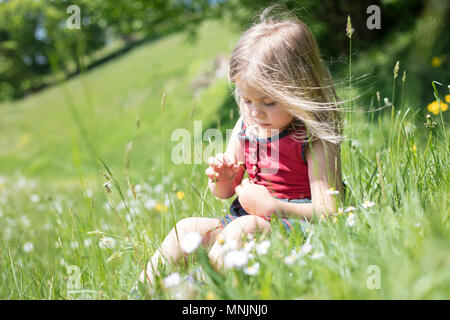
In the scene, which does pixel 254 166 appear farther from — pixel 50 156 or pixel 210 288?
pixel 50 156

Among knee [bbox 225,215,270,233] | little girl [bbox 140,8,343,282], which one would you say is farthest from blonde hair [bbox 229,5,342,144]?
knee [bbox 225,215,270,233]

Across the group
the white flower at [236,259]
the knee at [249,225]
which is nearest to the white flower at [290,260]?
the white flower at [236,259]

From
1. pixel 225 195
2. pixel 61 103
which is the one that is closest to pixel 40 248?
pixel 225 195

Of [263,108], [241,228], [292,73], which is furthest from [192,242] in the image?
[292,73]

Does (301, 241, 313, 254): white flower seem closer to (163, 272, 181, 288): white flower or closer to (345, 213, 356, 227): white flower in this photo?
(345, 213, 356, 227): white flower

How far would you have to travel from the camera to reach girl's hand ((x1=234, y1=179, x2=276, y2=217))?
A: 182cm

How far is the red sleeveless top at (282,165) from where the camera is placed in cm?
199

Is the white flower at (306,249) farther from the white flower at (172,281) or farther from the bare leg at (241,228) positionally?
the white flower at (172,281)

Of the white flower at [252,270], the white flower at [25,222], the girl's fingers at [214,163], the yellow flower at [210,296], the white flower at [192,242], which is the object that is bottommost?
the white flower at [25,222]

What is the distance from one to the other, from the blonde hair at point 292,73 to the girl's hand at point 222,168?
0.36 metres

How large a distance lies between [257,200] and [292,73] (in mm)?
645

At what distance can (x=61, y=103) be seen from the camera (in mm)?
21266
